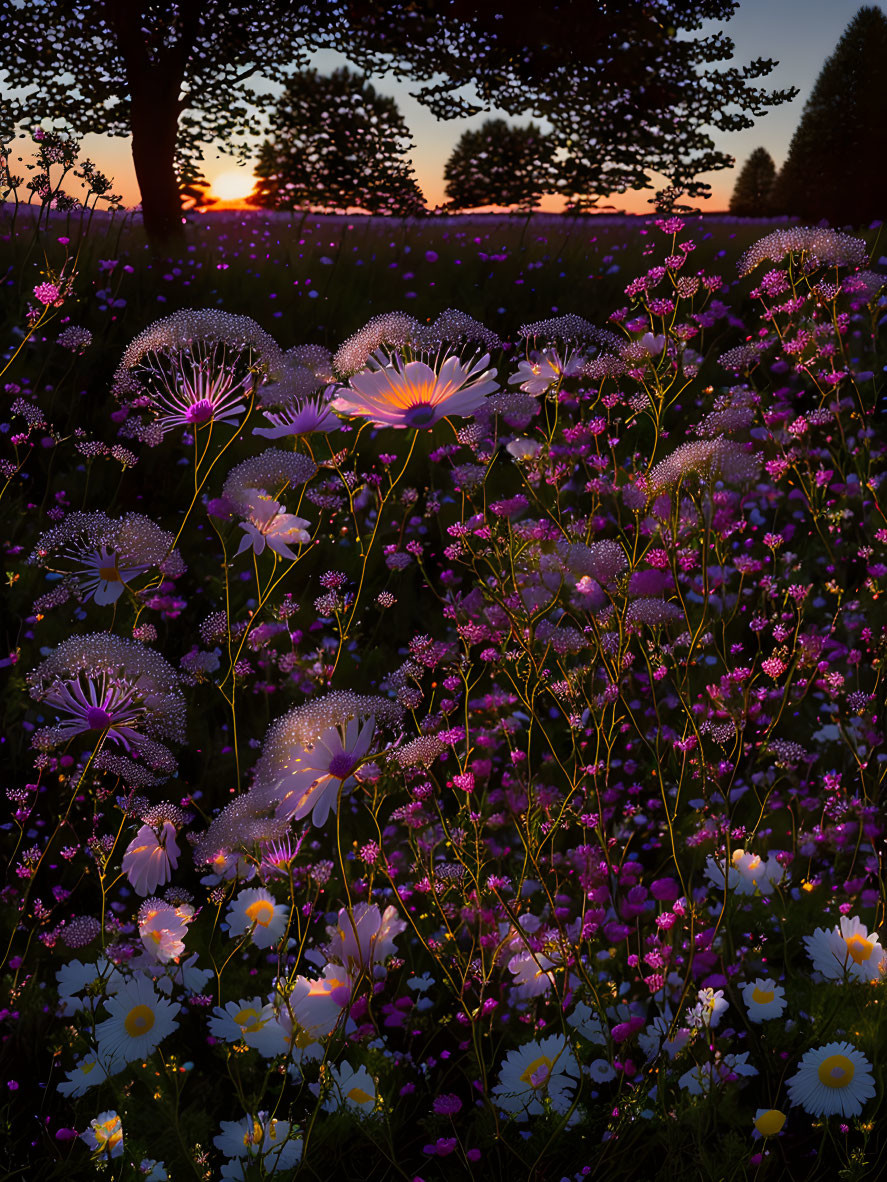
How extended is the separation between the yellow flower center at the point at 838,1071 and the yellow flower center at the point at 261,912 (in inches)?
41.0

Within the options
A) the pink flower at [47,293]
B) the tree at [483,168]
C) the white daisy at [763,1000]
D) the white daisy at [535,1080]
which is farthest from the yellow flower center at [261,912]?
the tree at [483,168]

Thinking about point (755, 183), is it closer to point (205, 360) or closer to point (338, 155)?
point (338, 155)

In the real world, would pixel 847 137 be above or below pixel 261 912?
above

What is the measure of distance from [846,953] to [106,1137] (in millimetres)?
1303

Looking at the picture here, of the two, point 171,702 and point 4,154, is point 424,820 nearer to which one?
point 171,702

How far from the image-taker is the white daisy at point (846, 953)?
1829 mm

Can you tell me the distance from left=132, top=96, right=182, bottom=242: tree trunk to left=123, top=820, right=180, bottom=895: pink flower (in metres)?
8.15

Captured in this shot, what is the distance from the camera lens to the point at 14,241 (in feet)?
20.7

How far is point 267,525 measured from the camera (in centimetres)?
209

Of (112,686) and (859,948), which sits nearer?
(112,686)

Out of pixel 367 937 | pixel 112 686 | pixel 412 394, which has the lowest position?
pixel 367 937

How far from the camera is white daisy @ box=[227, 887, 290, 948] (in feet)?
6.48

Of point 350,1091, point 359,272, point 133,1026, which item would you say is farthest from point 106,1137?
point 359,272

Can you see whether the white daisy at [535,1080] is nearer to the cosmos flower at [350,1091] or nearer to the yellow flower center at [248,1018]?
the cosmos flower at [350,1091]
